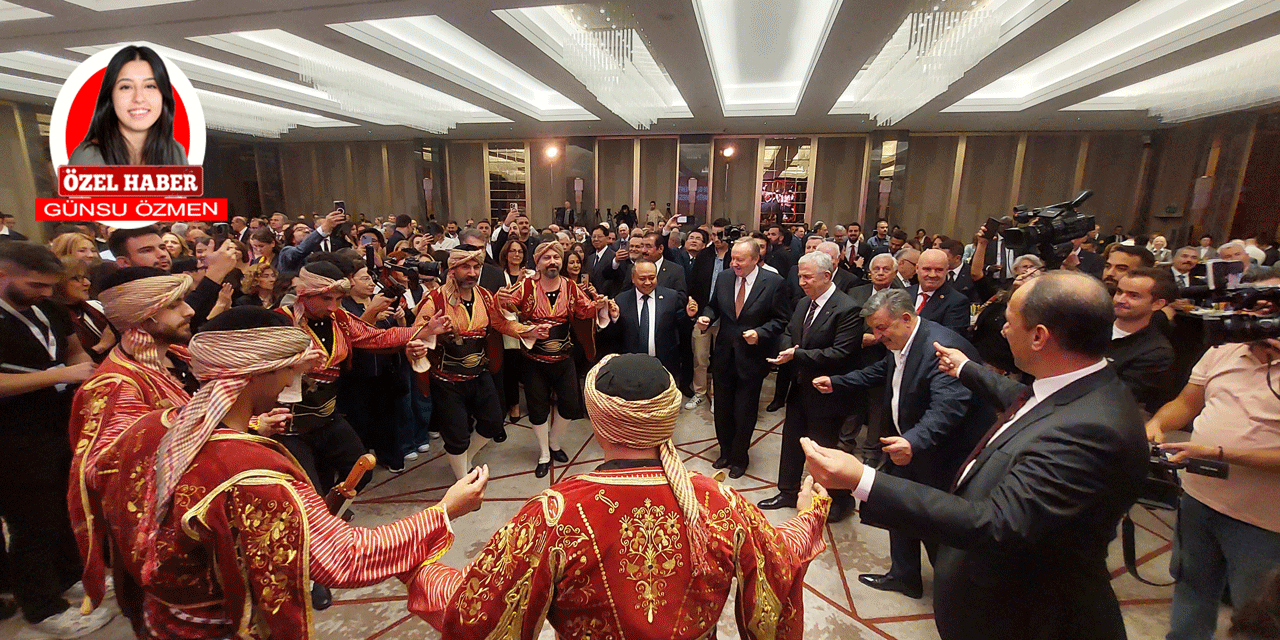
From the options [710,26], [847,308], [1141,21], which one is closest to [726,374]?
[847,308]

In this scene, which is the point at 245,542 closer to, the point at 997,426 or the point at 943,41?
the point at 997,426

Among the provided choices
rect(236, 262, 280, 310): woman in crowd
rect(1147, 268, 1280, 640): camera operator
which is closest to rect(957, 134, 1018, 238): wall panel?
rect(1147, 268, 1280, 640): camera operator

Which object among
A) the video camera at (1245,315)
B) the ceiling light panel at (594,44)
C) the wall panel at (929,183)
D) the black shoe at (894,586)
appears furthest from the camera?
the wall panel at (929,183)

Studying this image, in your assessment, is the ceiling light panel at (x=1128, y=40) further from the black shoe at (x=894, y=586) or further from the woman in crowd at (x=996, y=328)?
the black shoe at (x=894, y=586)

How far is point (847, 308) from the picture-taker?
3.16 m

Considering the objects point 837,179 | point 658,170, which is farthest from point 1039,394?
point 658,170

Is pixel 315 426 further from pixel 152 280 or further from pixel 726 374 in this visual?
pixel 726 374

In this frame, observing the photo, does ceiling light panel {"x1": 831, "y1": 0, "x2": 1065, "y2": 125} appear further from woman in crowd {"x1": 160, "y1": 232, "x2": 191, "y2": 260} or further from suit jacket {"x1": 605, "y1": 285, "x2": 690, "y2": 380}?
woman in crowd {"x1": 160, "y1": 232, "x2": 191, "y2": 260}

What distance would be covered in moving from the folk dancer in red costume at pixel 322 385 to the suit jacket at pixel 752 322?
2.43 metres

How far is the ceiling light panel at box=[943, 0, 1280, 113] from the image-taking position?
17.1ft

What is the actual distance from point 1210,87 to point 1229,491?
8.33m

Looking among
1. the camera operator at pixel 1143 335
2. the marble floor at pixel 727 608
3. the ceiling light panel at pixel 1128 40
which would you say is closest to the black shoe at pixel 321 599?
the marble floor at pixel 727 608

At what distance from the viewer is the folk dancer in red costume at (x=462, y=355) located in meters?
3.33

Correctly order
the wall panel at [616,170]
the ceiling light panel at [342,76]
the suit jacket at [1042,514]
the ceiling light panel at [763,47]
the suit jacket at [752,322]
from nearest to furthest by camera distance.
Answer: the suit jacket at [1042,514]
the suit jacket at [752,322]
the ceiling light panel at [763,47]
the ceiling light panel at [342,76]
the wall panel at [616,170]
